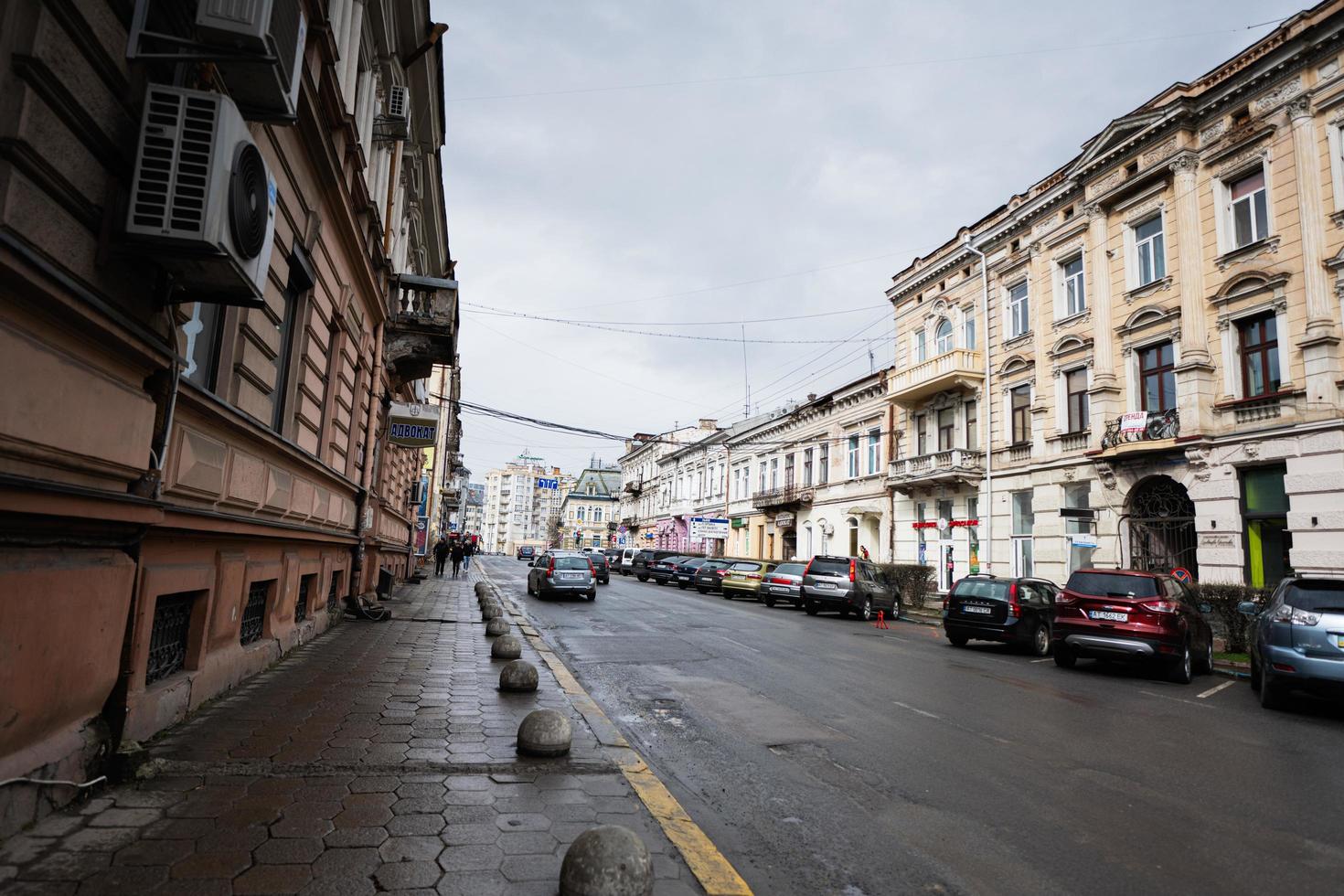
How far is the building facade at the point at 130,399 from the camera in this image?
3.56 meters

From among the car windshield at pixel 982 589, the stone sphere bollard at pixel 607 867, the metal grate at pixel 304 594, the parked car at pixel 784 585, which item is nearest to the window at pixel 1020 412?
the parked car at pixel 784 585

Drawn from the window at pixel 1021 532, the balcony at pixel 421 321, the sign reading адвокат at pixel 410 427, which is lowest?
the window at pixel 1021 532

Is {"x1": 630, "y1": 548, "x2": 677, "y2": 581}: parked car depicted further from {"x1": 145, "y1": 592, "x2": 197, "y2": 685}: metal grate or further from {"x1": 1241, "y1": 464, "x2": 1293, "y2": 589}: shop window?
{"x1": 145, "y1": 592, "x2": 197, "y2": 685}: metal grate

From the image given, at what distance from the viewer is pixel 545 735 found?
5574 millimetres

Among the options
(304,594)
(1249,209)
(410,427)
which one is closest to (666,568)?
(410,427)

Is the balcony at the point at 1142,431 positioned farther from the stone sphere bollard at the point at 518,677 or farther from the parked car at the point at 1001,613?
the stone sphere bollard at the point at 518,677

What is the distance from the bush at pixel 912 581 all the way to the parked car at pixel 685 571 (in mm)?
11673

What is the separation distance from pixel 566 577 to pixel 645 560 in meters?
20.6

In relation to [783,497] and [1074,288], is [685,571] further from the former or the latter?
[1074,288]

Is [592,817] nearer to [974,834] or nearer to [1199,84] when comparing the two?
[974,834]

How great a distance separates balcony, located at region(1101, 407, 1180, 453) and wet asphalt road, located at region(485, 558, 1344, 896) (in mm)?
10029

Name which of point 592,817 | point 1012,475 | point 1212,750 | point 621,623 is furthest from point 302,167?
point 1012,475

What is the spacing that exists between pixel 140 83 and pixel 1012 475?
1046 inches

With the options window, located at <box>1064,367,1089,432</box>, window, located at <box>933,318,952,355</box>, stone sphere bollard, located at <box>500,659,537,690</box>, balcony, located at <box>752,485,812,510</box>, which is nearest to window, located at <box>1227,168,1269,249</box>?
window, located at <box>1064,367,1089,432</box>
